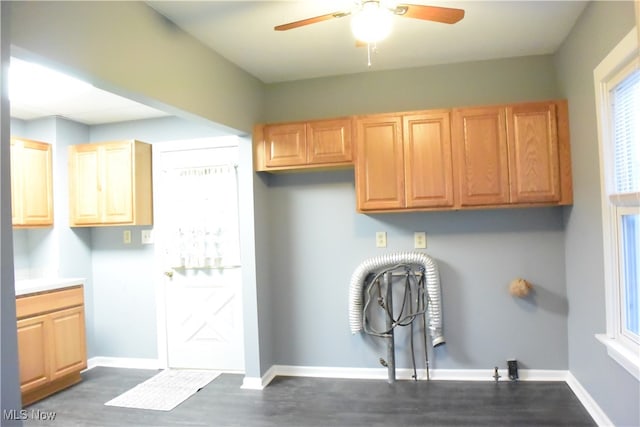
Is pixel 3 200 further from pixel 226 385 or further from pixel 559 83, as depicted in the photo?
pixel 559 83

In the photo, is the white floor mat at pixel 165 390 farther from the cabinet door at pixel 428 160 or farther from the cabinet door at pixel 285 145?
the cabinet door at pixel 428 160

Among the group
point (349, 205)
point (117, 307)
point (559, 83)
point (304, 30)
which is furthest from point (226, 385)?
point (559, 83)

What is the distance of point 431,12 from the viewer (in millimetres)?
1944

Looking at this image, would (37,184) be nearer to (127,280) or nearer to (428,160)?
(127,280)

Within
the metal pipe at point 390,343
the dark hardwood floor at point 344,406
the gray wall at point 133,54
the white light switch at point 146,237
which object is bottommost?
the dark hardwood floor at point 344,406

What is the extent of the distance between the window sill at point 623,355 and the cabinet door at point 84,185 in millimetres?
4188

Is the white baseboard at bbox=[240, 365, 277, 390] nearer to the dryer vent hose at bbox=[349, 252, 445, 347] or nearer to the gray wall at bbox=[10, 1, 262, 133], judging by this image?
the dryer vent hose at bbox=[349, 252, 445, 347]

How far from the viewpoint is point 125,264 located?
422 cm

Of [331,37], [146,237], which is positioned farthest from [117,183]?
[331,37]

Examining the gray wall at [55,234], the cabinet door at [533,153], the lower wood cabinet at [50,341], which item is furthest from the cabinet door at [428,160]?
the gray wall at [55,234]

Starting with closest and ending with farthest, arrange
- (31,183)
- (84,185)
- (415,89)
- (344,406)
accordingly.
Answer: (344,406) < (415,89) < (31,183) < (84,185)

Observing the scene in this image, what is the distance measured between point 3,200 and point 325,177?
2495 mm

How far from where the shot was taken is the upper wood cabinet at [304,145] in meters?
3.37

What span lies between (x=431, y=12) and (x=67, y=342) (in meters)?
3.82
